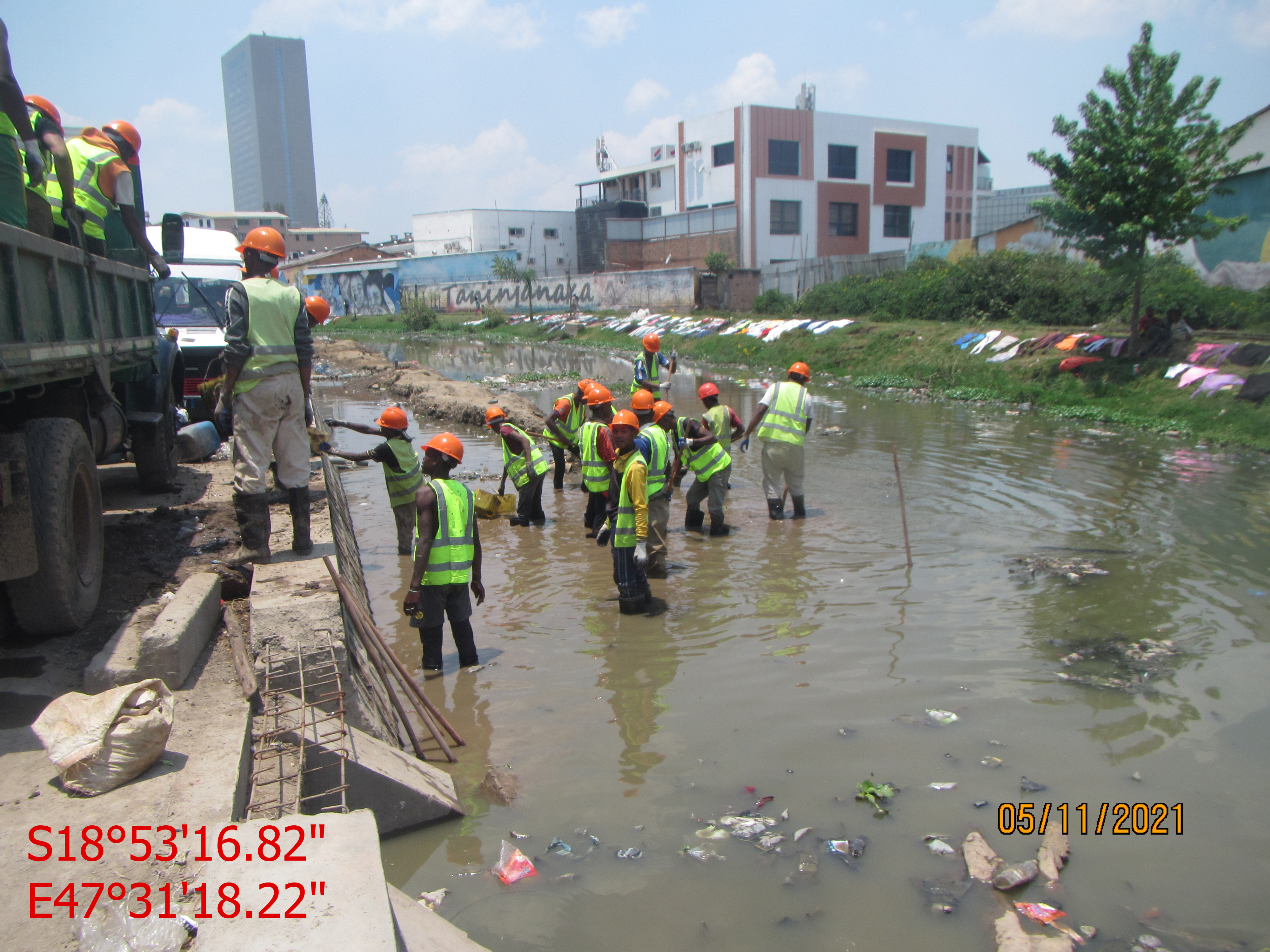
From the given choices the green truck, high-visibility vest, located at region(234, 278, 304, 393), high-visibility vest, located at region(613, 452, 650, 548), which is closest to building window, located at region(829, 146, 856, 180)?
high-visibility vest, located at region(613, 452, 650, 548)

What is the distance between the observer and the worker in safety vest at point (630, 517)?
20.0 ft

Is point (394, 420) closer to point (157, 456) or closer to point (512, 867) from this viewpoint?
point (157, 456)

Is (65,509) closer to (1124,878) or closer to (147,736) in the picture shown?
(147,736)

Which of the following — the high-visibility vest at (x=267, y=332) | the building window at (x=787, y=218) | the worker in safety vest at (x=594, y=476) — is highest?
the building window at (x=787, y=218)

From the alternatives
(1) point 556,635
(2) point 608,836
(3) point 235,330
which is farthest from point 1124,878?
(3) point 235,330

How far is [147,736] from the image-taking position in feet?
9.89

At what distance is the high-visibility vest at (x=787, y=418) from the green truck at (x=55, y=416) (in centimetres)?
585

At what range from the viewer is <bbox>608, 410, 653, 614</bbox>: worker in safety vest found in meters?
6.11

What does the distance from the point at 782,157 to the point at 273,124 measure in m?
184

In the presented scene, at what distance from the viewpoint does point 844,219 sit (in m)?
47.0

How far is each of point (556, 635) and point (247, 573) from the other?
7.19ft

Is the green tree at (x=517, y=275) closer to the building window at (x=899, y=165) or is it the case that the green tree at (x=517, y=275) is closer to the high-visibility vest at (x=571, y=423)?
the building window at (x=899, y=165)

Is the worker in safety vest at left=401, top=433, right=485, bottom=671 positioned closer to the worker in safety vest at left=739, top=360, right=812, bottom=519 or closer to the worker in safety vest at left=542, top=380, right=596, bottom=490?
the worker in safety vest at left=542, top=380, right=596, bottom=490

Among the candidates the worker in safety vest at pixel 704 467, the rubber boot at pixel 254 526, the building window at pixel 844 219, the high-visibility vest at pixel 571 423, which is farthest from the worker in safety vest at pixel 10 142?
the building window at pixel 844 219
